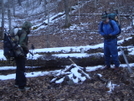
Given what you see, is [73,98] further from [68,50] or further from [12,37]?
[68,50]

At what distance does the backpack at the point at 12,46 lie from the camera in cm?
482

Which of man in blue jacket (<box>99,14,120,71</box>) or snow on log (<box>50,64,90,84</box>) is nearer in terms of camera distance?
snow on log (<box>50,64,90,84</box>)

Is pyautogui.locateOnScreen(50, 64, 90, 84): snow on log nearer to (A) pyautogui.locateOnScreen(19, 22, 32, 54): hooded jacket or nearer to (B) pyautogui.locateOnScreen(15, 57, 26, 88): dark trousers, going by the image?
(B) pyautogui.locateOnScreen(15, 57, 26, 88): dark trousers

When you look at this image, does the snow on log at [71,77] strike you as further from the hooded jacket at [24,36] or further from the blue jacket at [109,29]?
the blue jacket at [109,29]

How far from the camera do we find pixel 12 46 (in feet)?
15.9

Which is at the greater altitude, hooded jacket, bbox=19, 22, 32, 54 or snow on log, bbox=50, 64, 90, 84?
hooded jacket, bbox=19, 22, 32, 54

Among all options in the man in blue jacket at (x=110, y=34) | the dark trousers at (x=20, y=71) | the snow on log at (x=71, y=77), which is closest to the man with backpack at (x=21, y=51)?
the dark trousers at (x=20, y=71)

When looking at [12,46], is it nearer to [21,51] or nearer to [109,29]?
[21,51]

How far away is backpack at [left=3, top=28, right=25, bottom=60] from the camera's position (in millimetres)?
4824

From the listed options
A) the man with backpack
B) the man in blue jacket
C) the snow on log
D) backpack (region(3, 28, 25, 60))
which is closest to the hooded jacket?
the man with backpack

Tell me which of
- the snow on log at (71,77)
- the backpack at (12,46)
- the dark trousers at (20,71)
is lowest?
the snow on log at (71,77)

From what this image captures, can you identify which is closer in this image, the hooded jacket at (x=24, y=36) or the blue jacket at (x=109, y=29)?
the hooded jacket at (x=24, y=36)

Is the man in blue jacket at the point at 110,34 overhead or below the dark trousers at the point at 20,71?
overhead

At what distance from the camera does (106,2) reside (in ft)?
89.0
